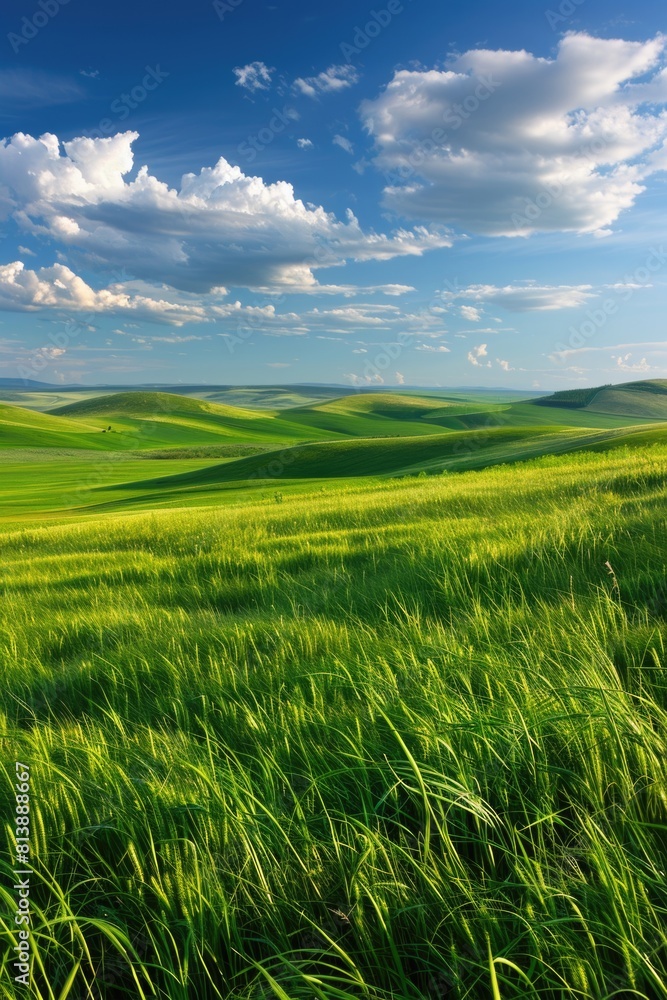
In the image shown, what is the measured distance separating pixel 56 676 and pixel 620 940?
3.55 m

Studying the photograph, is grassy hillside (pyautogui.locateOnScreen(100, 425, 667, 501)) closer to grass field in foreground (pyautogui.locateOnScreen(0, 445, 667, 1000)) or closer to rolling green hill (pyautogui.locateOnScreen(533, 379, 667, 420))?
grass field in foreground (pyautogui.locateOnScreen(0, 445, 667, 1000))

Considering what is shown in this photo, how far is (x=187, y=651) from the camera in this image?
149 inches

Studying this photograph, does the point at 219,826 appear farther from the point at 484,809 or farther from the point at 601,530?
the point at 601,530

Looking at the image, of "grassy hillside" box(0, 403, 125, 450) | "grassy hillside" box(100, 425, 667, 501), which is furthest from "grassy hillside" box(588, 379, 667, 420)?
"grassy hillside" box(0, 403, 125, 450)

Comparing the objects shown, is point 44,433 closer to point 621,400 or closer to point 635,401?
point 621,400

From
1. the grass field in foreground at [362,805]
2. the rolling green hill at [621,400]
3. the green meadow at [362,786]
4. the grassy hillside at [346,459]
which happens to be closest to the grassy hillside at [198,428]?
the rolling green hill at [621,400]

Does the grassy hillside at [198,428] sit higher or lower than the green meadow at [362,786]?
higher

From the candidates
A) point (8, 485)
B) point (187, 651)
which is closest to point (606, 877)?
point (187, 651)

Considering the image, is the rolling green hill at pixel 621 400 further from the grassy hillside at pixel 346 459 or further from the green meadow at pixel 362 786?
the green meadow at pixel 362 786

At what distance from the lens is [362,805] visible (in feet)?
6.00

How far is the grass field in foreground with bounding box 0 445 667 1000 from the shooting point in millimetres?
1406

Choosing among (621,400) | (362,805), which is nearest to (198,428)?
(621,400)

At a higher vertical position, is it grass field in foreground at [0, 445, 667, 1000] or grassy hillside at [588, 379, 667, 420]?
grassy hillside at [588, 379, 667, 420]

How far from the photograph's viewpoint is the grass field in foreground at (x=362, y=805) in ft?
4.61
